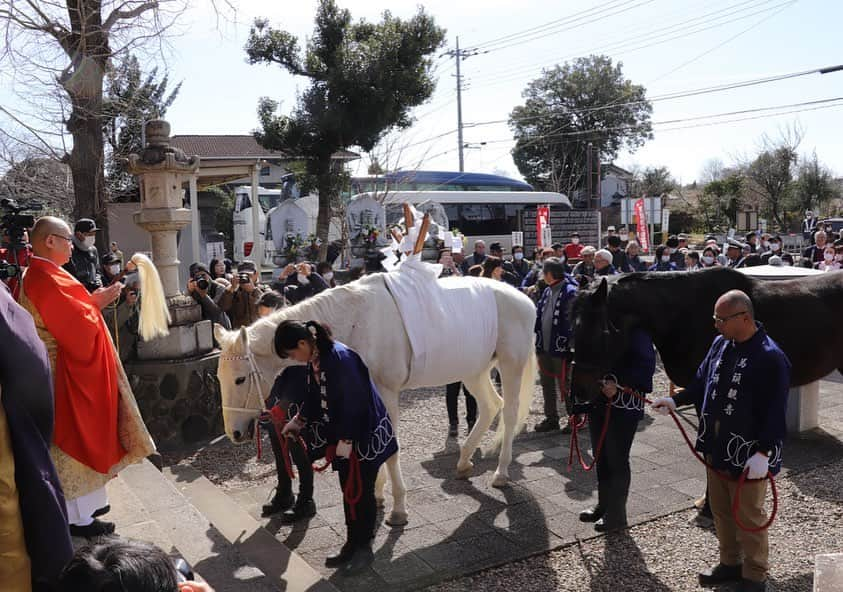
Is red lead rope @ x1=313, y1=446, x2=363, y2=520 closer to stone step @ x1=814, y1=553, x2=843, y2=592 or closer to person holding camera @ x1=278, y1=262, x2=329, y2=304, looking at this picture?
stone step @ x1=814, y1=553, x2=843, y2=592

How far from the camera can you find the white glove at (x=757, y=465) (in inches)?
128

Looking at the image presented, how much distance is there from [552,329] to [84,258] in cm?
455

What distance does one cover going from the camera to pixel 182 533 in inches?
159

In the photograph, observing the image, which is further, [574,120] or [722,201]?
[574,120]

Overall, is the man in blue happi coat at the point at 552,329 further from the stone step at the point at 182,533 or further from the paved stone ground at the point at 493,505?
the stone step at the point at 182,533

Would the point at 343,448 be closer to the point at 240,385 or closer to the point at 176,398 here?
the point at 240,385

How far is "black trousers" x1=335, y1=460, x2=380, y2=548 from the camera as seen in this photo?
3.85 metres

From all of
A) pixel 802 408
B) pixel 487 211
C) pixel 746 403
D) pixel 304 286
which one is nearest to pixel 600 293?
pixel 746 403

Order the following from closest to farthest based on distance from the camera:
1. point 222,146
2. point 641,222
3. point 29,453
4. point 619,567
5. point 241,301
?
1. point 29,453
2. point 619,567
3. point 241,301
4. point 641,222
5. point 222,146

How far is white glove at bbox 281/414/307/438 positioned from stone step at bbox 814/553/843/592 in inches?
105

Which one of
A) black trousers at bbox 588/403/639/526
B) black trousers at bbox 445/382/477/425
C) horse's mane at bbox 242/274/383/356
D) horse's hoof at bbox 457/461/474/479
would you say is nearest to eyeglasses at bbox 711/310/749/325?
black trousers at bbox 588/403/639/526

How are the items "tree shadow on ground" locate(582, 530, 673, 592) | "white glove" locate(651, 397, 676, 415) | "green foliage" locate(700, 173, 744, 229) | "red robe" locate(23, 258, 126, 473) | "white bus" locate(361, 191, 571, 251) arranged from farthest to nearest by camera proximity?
"green foliage" locate(700, 173, 744, 229) → "white bus" locate(361, 191, 571, 251) → "tree shadow on ground" locate(582, 530, 673, 592) → "white glove" locate(651, 397, 676, 415) → "red robe" locate(23, 258, 126, 473)

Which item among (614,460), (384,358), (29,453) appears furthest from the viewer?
(384,358)

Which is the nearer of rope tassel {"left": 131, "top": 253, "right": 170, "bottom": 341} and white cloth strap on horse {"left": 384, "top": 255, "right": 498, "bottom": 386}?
rope tassel {"left": 131, "top": 253, "right": 170, "bottom": 341}
